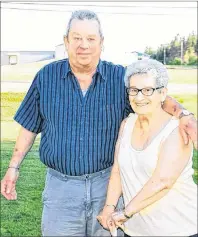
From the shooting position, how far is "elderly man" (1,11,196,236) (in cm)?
182

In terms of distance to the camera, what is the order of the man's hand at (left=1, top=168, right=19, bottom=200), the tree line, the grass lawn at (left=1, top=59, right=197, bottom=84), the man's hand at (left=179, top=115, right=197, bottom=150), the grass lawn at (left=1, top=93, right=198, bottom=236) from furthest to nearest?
the grass lawn at (left=1, top=93, right=198, bottom=236) → the tree line → the grass lawn at (left=1, top=59, right=197, bottom=84) → the man's hand at (left=1, top=168, right=19, bottom=200) → the man's hand at (left=179, top=115, right=197, bottom=150)

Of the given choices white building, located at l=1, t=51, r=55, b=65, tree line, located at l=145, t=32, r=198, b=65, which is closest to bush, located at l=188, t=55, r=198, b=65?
tree line, located at l=145, t=32, r=198, b=65

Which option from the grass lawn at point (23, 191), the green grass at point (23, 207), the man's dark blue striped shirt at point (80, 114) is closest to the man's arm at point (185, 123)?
the man's dark blue striped shirt at point (80, 114)

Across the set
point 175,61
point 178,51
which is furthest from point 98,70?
point 178,51

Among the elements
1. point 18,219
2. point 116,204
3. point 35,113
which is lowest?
point 18,219

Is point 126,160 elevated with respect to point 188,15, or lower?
lower

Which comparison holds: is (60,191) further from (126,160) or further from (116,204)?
(126,160)

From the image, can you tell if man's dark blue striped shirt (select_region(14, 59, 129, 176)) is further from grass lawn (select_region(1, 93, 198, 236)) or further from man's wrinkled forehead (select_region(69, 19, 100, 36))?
grass lawn (select_region(1, 93, 198, 236))

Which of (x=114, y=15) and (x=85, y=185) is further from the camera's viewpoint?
(x=114, y=15)

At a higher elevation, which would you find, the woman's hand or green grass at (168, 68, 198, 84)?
green grass at (168, 68, 198, 84)

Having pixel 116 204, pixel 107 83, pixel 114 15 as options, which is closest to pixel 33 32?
pixel 114 15

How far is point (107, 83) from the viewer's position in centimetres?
182

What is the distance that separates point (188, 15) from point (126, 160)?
4.84 feet

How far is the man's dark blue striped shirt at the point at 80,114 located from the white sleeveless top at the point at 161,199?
0.19 m
